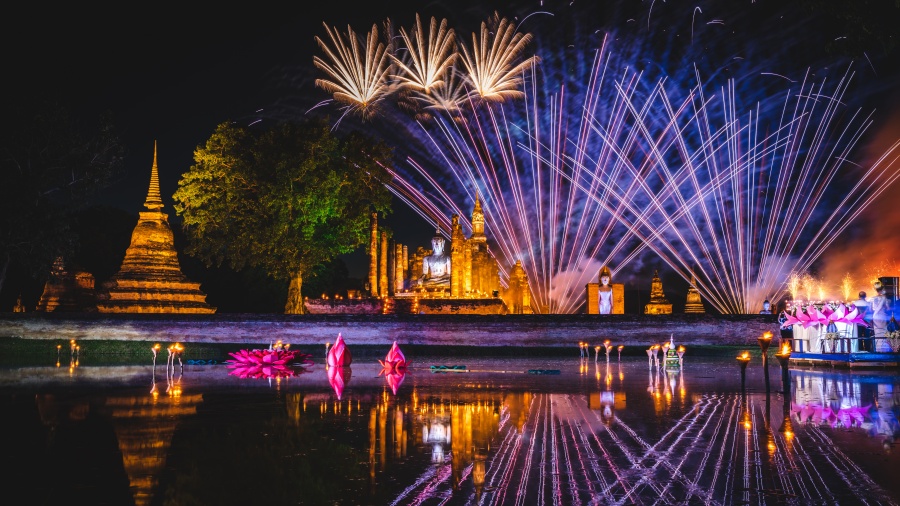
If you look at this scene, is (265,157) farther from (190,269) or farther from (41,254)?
(190,269)

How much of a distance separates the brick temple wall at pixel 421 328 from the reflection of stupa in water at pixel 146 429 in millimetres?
16259

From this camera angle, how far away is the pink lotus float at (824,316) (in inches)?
964

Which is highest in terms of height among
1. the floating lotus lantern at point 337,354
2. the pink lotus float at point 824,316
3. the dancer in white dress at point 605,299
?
the dancer in white dress at point 605,299

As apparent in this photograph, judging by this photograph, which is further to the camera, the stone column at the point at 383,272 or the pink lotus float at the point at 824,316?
the stone column at the point at 383,272

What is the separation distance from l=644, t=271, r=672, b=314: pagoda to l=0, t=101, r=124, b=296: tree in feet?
149

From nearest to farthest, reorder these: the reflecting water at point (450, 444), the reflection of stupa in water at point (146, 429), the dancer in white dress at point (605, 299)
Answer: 1. the reflecting water at point (450, 444)
2. the reflection of stupa in water at point (146, 429)
3. the dancer in white dress at point (605, 299)

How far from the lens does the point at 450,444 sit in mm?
8789

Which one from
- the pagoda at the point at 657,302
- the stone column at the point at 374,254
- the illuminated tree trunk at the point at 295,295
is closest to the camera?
the illuminated tree trunk at the point at 295,295

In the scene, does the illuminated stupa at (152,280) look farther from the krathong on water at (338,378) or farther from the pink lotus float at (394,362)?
the pink lotus float at (394,362)

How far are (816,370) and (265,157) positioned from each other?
24.3m

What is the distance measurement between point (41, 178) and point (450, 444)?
2688cm

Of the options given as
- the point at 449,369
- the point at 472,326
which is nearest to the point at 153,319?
the point at 472,326

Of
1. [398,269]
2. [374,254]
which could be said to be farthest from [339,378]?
[398,269]

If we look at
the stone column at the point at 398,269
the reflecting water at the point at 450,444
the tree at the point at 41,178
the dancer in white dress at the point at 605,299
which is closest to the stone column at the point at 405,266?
the stone column at the point at 398,269
